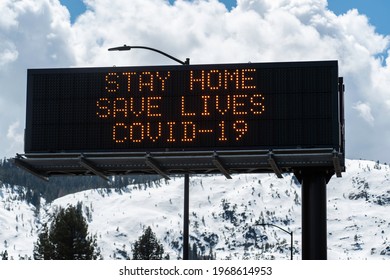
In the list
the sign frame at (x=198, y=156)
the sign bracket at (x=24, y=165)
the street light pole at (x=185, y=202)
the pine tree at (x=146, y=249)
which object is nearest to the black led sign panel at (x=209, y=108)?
the sign frame at (x=198, y=156)

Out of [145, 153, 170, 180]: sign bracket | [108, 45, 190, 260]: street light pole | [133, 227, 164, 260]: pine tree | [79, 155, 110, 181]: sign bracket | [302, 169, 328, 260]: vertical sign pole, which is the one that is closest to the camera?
[108, 45, 190, 260]: street light pole

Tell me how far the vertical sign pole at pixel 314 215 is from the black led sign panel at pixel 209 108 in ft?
8.28

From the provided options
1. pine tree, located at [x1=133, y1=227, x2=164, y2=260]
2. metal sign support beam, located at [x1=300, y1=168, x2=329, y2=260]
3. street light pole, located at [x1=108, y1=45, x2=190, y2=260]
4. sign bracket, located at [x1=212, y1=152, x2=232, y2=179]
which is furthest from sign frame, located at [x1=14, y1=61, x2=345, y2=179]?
pine tree, located at [x1=133, y1=227, x2=164, y2=260]

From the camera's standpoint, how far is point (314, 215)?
3538 cm

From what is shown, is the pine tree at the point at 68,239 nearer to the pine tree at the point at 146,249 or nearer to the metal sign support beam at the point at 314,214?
the pine tree at the point at 146,249

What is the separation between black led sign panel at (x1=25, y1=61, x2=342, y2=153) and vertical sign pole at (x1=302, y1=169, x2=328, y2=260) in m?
2.52

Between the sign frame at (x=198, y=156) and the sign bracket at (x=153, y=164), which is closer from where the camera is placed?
the sign frame at (x=198, y=156)

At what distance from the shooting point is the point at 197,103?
3322cm

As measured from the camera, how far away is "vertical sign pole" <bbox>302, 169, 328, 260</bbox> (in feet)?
115

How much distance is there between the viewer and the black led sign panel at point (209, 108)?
3291cm

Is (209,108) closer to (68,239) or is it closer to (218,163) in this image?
(218,163)

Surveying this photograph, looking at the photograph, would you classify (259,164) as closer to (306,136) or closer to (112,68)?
(306,136)

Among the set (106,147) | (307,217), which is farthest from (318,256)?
(106,147)

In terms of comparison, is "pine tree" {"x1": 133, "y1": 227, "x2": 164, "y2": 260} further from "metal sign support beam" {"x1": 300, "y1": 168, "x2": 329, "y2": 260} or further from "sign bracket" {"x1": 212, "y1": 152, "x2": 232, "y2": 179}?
"sign bracket" {"x1": 212, "y1": 152, "x2": 232, "y2": 179}
